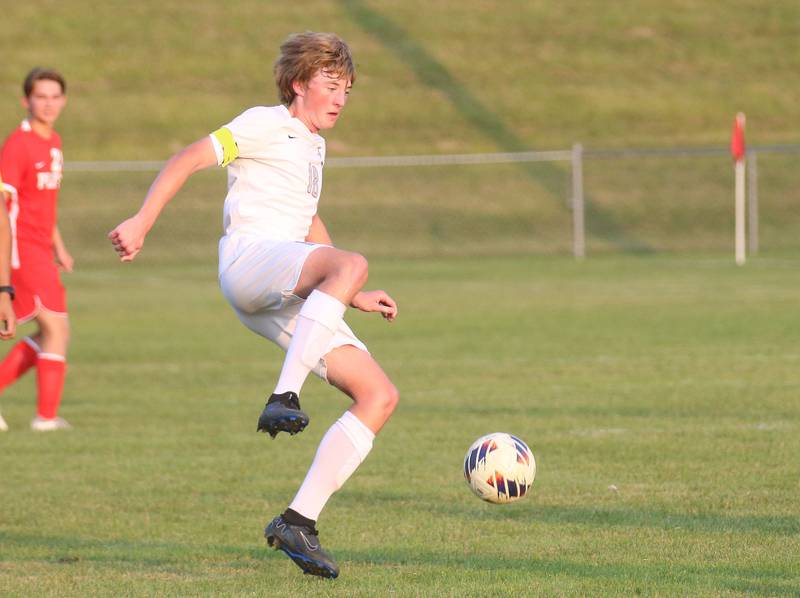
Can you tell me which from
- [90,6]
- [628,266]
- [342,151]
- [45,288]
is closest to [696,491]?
[45,288]

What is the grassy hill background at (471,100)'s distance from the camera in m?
30.0

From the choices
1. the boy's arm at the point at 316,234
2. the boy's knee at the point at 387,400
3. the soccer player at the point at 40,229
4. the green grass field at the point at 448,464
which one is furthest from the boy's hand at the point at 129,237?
the soccer player at the point at 40,229

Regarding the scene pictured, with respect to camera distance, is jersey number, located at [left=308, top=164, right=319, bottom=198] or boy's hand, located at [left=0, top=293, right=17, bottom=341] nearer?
jersey number, located at [left=308, top=164, right=319, bottom=198]

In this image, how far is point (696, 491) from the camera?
22.9 feet

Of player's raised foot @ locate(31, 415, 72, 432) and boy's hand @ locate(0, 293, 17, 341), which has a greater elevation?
player's raised foot @ locate(31, 415, 72, 432)

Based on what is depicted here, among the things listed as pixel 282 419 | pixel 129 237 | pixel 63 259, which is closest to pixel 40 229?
pixel 63 259

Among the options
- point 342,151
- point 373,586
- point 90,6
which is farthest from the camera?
point 90,6

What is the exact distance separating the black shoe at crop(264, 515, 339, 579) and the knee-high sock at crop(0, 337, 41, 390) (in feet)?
17.5

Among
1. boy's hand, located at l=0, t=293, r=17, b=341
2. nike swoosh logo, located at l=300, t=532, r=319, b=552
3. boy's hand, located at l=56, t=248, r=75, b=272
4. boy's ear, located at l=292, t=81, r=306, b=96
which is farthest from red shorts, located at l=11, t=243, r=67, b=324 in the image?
nike swoosh logo, located at l=300, t=532, r=319, b=552

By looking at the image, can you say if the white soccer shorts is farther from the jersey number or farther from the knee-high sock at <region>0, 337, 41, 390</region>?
the knee-high sock at <region>0, 337, 41, 390</region>

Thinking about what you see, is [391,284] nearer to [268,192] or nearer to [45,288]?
[45,288]

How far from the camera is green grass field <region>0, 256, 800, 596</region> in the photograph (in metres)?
5.59

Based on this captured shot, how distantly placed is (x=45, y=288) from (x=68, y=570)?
4.39 meters

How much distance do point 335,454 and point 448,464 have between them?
2648mm
